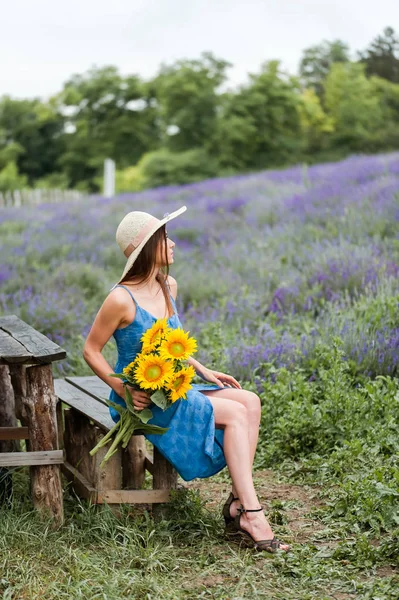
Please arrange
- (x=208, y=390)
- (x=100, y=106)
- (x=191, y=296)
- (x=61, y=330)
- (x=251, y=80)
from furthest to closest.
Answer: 1. (x=100, y=106)
2. (x=251, y=80)
3. (x=191, y=296)
4. (x=61, y=330)
5. (x=208, y=390)

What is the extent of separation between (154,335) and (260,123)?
24225 mm

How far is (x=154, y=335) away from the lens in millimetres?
3262

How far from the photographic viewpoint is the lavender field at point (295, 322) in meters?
3.17

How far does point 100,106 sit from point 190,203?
2507 centimetres

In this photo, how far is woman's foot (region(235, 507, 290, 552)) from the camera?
3.23m

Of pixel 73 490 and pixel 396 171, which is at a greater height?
pixel 396 171

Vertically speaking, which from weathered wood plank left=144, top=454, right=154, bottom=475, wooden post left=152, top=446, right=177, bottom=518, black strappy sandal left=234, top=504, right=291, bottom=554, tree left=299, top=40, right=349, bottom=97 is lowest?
black strappy sandal left=234, top=504, right=291, bottom=554

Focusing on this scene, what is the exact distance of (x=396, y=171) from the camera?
407 inches

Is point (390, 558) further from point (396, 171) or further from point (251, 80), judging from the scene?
point (251, 80)

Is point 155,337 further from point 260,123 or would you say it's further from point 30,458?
point 260,123

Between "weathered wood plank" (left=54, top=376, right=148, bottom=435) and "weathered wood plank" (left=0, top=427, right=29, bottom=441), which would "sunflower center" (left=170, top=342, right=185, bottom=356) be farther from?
"weathered wood plank" (left=0, top=427, right=29, bottom=441)

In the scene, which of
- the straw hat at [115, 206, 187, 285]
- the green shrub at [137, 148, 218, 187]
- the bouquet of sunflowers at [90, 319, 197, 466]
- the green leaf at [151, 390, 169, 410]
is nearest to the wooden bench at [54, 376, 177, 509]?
the bouquet of sunflowers at [90, 319, 197, 466]

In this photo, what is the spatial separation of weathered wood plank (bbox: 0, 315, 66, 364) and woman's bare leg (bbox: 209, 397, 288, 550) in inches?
27.5

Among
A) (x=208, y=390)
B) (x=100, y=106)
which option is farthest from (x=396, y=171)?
(x=100, y=106)
